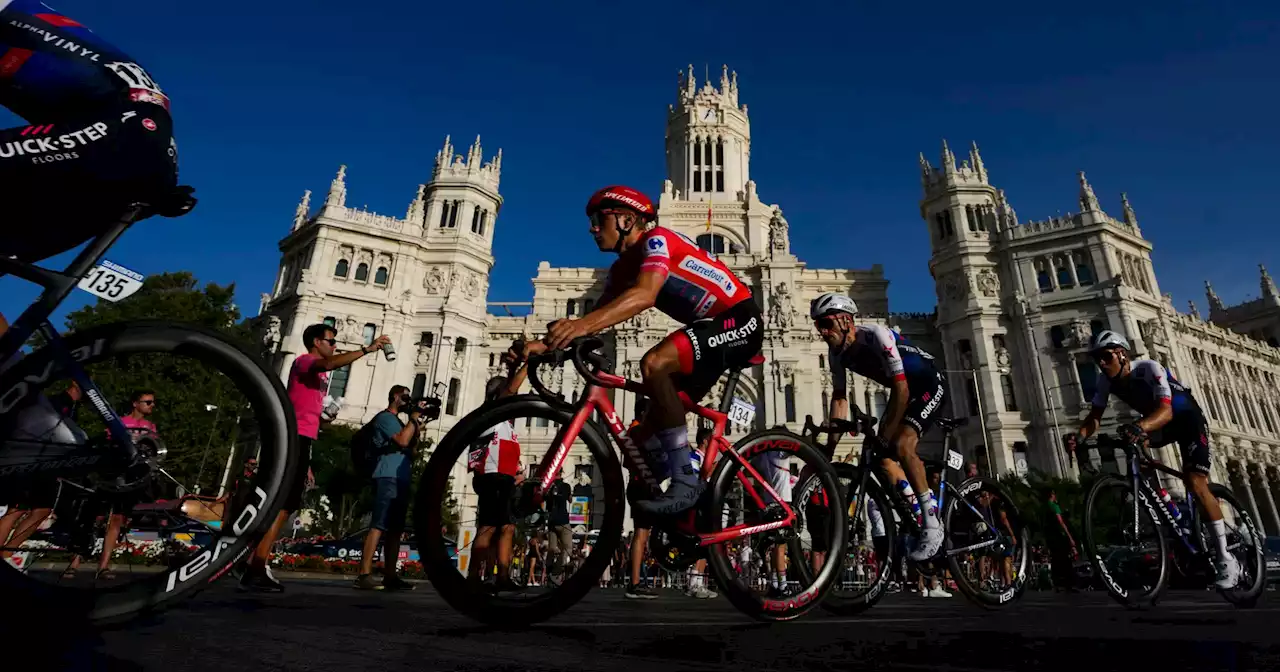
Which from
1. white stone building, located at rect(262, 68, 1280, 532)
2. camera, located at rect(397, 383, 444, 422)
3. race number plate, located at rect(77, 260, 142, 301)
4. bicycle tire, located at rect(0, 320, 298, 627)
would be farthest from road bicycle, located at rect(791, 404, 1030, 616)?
white stone building, located at rect(262, 68, 1280, 532)

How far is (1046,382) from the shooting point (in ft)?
129

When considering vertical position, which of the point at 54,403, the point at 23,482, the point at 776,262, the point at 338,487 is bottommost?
the point at 23,482

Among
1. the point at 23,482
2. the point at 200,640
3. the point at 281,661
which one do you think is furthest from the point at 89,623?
the point at 281,661

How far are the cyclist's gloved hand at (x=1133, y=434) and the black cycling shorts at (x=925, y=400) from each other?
154 centimetres

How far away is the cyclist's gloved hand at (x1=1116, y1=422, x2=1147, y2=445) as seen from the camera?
5.31 m

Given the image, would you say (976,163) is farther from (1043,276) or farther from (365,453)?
(365,453)

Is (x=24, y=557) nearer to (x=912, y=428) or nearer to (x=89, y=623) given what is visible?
(x=89, y=623)

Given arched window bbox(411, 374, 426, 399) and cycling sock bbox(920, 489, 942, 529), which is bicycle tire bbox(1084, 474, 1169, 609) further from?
arched window bbox(411, 374, 426, 399)

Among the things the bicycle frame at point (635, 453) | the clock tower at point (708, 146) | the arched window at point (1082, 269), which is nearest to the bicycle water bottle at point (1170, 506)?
the bicycle frame at point (635, 453)

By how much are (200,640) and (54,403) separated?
3.57 feet

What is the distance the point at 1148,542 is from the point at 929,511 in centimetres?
262

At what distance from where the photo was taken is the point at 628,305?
115 inches

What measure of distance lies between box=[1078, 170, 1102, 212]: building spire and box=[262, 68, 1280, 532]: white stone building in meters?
0.13

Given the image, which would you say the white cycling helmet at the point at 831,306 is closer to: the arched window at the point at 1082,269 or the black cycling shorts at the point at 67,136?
the black cycling shorts at the point at 67,136
